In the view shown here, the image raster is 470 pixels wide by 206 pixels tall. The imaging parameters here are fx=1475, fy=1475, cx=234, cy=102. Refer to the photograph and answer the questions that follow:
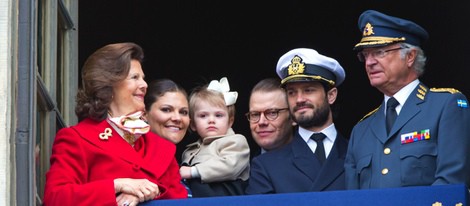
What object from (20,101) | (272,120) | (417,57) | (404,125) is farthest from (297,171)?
(20,101)

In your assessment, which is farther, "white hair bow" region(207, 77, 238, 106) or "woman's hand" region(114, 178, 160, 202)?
→ "white hair bow" region(207, 77, 238, 106)

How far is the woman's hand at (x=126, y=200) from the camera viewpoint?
17.8 feet

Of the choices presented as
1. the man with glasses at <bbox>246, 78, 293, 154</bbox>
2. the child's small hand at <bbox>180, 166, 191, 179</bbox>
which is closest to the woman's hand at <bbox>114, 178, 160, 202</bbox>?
the child's small hand at <bbox>180, 166, 191, 179</bbox>

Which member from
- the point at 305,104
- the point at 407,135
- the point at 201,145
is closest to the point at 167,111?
the point at 201,145

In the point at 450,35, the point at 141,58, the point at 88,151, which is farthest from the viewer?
the point at 450,35

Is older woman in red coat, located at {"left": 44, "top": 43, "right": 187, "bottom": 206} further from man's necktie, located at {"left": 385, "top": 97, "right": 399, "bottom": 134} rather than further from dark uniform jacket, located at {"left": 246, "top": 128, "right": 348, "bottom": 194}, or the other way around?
man's necktie, located at {"left": 385, "top": 97, "right": 399, "bottom": 134}

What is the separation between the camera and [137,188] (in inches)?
214

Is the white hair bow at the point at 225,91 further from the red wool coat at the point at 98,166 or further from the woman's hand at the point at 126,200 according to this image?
the woman's hand at the point at 126,200

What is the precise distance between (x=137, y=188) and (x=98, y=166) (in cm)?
21

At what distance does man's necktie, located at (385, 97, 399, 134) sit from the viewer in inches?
232

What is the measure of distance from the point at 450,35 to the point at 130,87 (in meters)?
2.95

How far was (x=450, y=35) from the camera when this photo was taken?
27.0 ft

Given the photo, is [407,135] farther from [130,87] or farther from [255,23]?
[255,23]

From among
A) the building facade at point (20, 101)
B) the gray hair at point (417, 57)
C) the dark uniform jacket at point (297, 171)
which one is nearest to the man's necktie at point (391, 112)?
the gray hair at point (417, 57)
